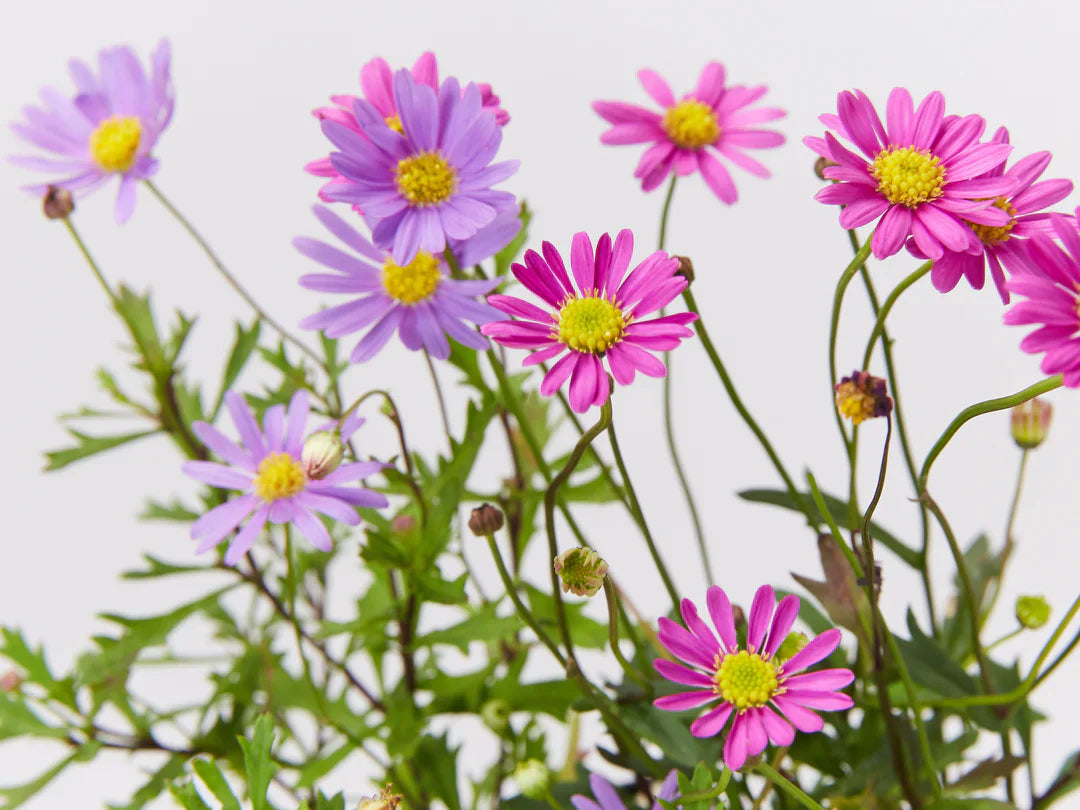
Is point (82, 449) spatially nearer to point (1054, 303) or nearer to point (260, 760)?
point (260, 760)

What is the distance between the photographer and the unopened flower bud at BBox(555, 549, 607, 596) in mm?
417

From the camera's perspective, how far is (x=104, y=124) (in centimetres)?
63

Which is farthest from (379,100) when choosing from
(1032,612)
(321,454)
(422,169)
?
(1032,612)

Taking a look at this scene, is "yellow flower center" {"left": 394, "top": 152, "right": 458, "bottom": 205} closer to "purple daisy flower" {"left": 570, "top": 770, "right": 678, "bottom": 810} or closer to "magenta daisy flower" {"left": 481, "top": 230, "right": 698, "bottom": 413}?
"magenta daisy flower" {"left": 481, "top": 230, "right": 698, "bottom": 413}

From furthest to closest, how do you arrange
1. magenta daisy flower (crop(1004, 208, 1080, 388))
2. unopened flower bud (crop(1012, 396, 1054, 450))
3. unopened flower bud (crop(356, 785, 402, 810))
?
unopened flower bud (crop(1012, 396, 1054, 450)), unopened flower bud (crop(356, 785, 402, 810)), magenta daisy flower (crop(1004, 208, 1080, 388))

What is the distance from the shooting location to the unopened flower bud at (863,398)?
431 mm

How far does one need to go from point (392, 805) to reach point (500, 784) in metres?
0.23

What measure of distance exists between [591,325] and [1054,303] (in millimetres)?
161

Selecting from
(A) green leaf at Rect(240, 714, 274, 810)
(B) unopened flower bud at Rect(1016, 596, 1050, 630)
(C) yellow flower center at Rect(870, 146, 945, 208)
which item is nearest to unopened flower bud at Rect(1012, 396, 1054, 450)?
(B) unopened flower bud at Rect(1016, 596, 1050, 630)

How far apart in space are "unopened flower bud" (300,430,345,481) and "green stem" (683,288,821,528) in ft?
0.57

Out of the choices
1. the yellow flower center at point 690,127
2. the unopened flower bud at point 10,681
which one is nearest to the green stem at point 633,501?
the yellow flower center at point 690,127

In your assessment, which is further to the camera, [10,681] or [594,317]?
[10,681]

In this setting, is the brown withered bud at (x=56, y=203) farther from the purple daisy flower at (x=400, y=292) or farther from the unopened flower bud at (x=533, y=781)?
the unopened flower bud at (x=533, y=781)

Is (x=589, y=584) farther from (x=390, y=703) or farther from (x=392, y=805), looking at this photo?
(x=390, y=703)
